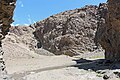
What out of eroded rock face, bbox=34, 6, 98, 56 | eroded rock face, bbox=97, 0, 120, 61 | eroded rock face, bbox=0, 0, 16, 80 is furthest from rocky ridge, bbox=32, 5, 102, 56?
eroded rock face, bbox=0, 0, 16, 80

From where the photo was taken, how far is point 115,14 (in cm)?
4647

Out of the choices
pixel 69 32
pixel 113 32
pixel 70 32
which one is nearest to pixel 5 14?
pixel 113 32

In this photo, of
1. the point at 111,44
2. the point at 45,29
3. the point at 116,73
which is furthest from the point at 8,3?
the point at 45,29

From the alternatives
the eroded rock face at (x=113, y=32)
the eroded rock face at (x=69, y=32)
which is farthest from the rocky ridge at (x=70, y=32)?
the eroded rock face at (x=113, y=32)

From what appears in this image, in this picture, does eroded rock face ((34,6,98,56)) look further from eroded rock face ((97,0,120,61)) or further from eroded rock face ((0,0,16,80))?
eroded rock face ((0,0,16,80))

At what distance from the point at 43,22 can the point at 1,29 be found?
4490 inches

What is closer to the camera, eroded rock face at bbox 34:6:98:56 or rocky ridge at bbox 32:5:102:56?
rocky ridge at bbox 32:5:102:56

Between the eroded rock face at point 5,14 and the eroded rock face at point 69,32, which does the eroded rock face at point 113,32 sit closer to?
the eroded rock face at point 5,14

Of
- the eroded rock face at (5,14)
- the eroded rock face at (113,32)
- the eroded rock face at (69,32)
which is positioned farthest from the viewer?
the eroded rock face at (69,32)

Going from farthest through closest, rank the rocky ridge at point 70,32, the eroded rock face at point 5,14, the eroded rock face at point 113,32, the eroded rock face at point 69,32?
the eroded rock face at point 69,32
the rocky ridge at point 70,32
the eroded rock face at point 113,32
the eroded rock face at point 5,14

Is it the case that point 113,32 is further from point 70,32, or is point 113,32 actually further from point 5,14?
point 70,32

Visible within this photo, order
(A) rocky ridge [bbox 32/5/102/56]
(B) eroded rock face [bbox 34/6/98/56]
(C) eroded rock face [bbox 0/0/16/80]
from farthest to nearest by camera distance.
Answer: (B) eroded rock face [bbox 34/6/98/56] → (A) rocky ridge [bbox 32/5/102/56] → (C) eroded rock face [bbox 0/0/16/80]

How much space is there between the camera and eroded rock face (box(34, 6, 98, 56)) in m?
103

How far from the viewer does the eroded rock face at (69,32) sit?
102812 mm
